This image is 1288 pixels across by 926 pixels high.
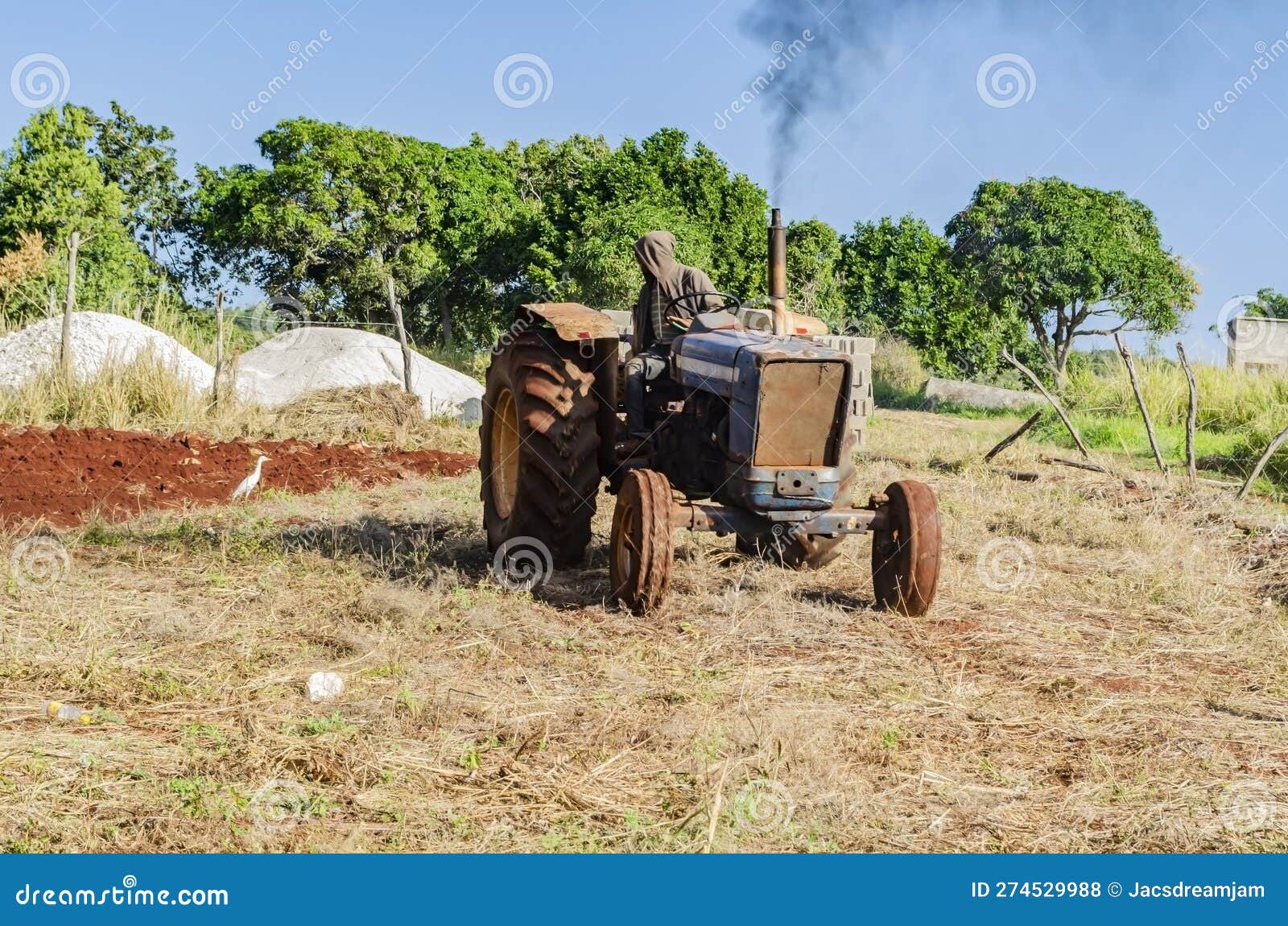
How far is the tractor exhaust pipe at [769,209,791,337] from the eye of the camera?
22.4 ft

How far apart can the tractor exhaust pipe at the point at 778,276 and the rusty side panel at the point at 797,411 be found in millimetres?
731

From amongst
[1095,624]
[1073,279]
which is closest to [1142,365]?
[1073,279]

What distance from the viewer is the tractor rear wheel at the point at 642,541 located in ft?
19.1

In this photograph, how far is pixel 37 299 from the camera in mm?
19562

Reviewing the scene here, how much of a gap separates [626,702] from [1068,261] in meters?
22.1

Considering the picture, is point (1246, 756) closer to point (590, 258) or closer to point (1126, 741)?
point (1126, 741)

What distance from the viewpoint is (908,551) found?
20.2 feet

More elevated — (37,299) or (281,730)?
(37,299)

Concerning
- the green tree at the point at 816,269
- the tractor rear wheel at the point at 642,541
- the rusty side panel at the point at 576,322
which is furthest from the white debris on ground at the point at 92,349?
the green tree at the point at 816,269

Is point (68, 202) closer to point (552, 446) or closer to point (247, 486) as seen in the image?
point (247, 486)

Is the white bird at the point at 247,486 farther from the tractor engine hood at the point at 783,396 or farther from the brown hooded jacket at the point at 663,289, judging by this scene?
the tractor engine hood at the point at 783,396

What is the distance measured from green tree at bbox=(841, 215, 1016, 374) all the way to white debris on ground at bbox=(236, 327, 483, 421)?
14.5 metres

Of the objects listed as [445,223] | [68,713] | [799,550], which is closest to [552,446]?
[799,550]

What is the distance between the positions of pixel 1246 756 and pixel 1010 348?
24.2m
